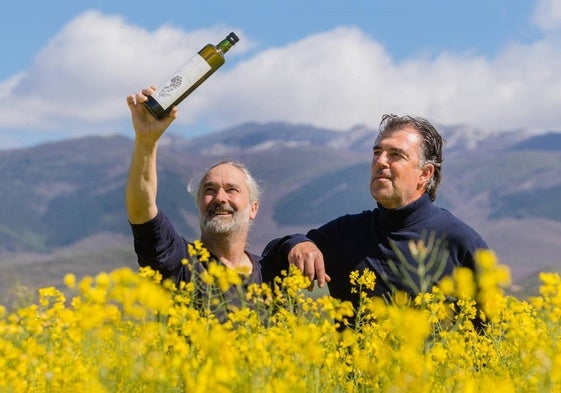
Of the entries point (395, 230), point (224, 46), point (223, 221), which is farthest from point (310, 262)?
point (224, 46)

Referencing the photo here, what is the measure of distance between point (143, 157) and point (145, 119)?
0.21 metres

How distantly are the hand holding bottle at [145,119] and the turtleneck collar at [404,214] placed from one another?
1.73 meters

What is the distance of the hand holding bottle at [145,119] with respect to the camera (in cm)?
439

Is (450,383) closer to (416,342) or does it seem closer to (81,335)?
(416,342)

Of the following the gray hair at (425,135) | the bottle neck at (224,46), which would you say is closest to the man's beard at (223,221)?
the bottle neck at (224,46)

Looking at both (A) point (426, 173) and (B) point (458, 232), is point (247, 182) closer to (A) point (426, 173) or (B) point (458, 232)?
(A) point (426, 173)

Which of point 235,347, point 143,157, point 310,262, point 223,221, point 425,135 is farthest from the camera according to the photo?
point 425,135

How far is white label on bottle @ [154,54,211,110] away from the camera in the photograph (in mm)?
4539

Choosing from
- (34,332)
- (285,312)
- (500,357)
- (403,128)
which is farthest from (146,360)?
(403,128)

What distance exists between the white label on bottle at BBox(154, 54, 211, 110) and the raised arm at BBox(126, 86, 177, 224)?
63 mm

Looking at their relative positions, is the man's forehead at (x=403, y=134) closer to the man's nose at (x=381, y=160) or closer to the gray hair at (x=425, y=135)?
the gray hair at (x=425, y=135)

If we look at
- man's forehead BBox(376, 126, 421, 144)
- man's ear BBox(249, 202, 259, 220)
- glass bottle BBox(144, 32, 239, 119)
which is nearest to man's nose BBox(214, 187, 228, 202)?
man's ear BBox(249, 202, 259, 220)

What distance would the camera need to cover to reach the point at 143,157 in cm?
439

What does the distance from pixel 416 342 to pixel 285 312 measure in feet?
4.43
